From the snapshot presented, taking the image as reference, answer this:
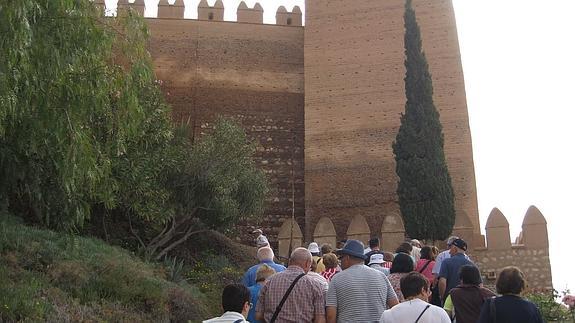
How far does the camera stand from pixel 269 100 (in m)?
21.2

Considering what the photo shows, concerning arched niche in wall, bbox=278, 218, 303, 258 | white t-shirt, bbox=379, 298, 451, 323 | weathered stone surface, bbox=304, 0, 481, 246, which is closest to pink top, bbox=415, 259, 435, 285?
white t-shirt, bbox=379, 298, 451, 323

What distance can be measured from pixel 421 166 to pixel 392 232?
159 centimetres

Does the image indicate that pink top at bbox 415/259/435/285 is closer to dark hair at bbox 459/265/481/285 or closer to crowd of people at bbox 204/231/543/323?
crowd of people at bbox 204/231/543/323

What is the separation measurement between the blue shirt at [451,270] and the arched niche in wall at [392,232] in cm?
864

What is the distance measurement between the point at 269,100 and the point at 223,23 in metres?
3.06

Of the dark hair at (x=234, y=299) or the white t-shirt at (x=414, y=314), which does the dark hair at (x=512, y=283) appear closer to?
the white t-shirt at (x=414, y=314)

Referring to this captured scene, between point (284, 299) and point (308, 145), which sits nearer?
point (284, 299)

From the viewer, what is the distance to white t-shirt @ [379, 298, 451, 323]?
377 centimetres

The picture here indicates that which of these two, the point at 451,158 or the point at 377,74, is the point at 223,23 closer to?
the point at 377,74

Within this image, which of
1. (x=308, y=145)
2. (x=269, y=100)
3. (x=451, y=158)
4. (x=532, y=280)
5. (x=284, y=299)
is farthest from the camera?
(x=269, y=100)

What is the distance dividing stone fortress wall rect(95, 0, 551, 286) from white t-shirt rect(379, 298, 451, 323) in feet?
39.5

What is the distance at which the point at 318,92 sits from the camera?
1983 cm

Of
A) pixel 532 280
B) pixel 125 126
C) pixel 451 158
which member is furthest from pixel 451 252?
pixel 451 158

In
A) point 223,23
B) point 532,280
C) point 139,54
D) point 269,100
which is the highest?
point 223,23
